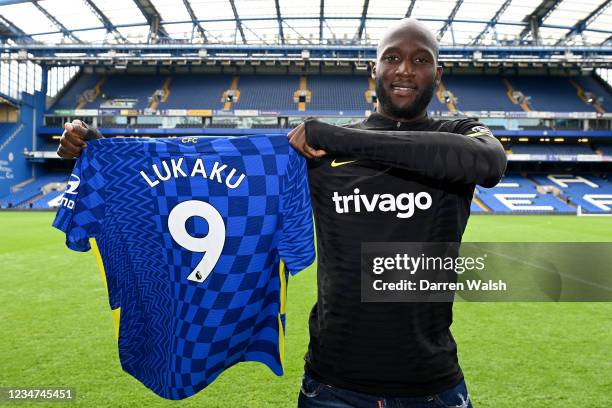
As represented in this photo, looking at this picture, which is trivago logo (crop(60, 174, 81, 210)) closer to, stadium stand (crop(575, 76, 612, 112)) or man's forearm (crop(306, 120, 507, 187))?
man's forearm (crop(306, 120, 507, 187))

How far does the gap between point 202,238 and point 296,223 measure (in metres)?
0.46

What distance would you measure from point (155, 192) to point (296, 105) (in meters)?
36.1

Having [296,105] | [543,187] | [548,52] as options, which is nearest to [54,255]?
[296,105]

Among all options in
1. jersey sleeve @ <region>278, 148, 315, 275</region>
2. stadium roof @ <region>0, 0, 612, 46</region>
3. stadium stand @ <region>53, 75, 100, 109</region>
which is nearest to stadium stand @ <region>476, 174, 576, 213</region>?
stadium roof @ <region>0, 0, 612, 46</region>

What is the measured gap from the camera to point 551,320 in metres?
5.34

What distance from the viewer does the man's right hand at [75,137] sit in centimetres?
215

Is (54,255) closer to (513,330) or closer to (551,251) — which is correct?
(513,330)

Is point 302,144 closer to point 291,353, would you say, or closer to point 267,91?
point 291,353

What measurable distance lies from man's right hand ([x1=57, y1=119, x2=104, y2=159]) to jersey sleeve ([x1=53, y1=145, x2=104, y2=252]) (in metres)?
0.08

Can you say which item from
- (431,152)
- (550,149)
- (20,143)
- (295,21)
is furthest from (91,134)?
(550,149)

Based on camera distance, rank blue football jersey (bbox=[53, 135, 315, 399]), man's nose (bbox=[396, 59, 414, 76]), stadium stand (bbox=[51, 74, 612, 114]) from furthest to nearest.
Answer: stadium stand (bbox=[51, 74, 612, 114]) < blue football jersey (bbox=[53, 135, 315, 399]) < man's nose (bbox=[396, 59, 414, 76])

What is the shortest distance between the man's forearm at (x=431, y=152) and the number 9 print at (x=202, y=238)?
1.08 metres

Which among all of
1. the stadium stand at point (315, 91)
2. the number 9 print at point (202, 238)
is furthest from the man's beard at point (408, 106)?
the stadium stand at point (315, 91)

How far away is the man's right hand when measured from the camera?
215 cm
